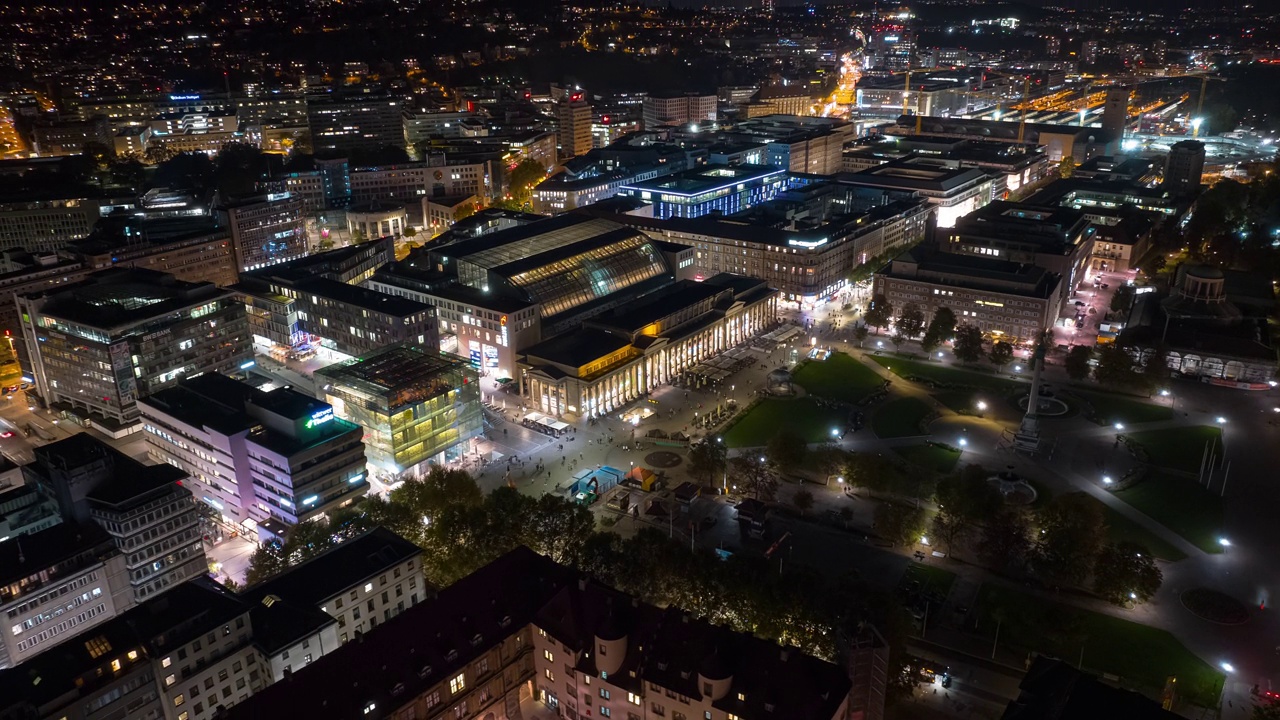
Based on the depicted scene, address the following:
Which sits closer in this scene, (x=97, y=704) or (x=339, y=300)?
(x=97, y=704)

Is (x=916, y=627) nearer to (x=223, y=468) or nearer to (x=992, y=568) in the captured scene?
(x=992, y=568)

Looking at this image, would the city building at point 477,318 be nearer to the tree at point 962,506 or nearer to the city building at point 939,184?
the tree at point 962,506

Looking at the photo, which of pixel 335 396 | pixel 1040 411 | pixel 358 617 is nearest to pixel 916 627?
pixel 358 617

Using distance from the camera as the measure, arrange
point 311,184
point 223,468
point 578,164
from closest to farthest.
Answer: point 223,468
point 311,184
point 578,164

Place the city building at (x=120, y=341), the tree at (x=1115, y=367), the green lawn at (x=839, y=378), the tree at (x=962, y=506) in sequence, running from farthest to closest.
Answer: the green lawn at (x=839, y=378), the tree at (x=1115, y=367), the city building at (x=120, y=341), the tree at (x=962, y=506)

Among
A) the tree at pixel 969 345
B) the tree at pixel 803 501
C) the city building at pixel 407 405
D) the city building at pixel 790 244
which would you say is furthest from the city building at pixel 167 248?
the tree at pixel 969 345

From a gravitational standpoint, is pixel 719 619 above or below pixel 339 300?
below
